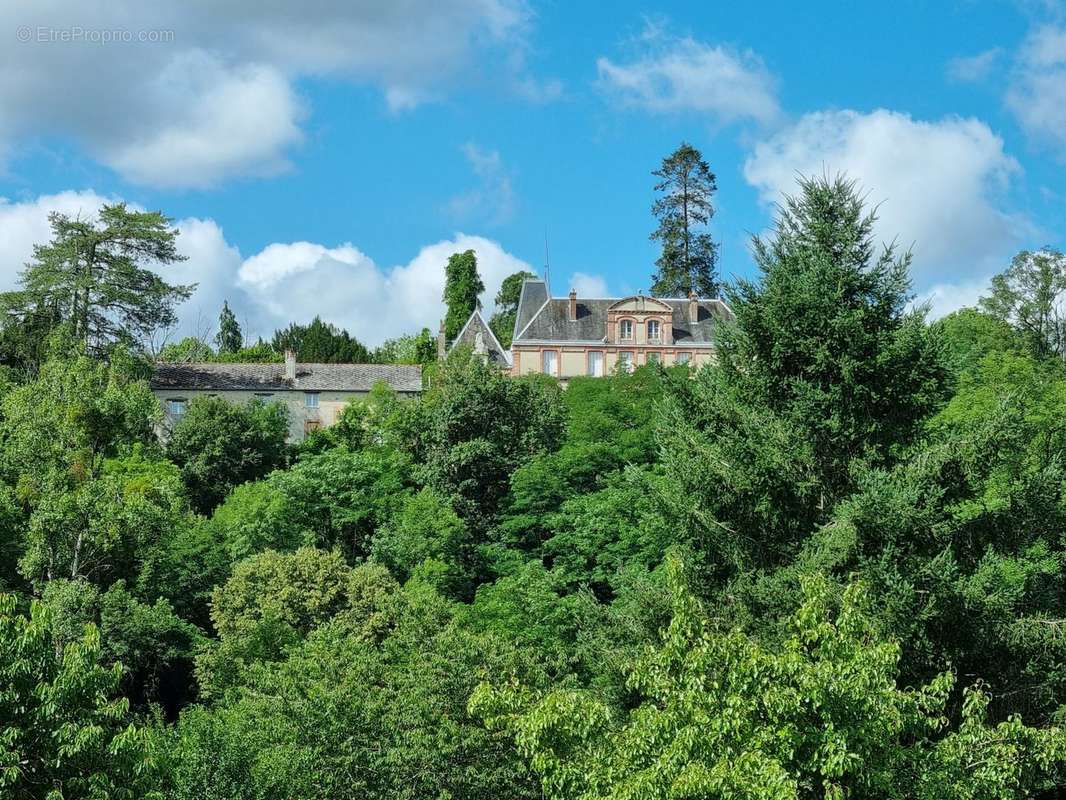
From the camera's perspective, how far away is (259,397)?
2539 inches

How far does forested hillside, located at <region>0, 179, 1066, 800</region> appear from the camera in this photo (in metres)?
14.8

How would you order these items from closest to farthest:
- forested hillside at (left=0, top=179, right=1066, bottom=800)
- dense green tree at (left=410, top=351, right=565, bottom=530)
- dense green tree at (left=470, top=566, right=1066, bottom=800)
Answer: dense green tree at (left=470, top=566, right=1066, bottom=800), forested hillside at (left=0, top=179, right=1066, bottom=800), dense green tree at (left=410, top=351, right=565, bottom=530)

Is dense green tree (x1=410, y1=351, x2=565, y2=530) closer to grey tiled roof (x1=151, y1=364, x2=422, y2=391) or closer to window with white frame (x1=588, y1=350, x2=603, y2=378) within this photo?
grey tiled roof (x1=151, y1=364, x2=422, y2=391)

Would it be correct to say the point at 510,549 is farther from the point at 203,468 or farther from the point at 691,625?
the point at 691,625

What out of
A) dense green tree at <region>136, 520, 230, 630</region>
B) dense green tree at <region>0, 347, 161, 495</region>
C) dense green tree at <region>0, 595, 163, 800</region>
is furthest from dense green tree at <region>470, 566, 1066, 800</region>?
dense green tree at <region>0, 347, 161, 495</region>

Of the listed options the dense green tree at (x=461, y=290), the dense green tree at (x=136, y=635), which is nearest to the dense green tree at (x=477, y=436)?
the dense green tree at (x=136, y=635)

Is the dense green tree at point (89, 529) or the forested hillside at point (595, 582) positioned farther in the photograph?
the dense green tree at point (89, 529)

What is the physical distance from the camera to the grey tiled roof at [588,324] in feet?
236

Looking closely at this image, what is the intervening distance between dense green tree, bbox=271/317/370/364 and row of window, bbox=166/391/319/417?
2583 cm

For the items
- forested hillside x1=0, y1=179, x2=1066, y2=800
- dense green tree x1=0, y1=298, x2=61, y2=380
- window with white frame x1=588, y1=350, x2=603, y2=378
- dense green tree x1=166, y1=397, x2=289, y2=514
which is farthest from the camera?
window with white frame x1=588, y1=350, x2=603, y2=378

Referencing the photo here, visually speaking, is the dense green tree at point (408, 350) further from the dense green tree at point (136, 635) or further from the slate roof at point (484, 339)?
the dense green tree at point (136, 635)

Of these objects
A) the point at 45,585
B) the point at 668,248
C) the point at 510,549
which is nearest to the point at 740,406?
the point at 510,549

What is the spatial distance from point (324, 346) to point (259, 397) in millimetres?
31497

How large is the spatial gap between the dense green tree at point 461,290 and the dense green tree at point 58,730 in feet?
238
